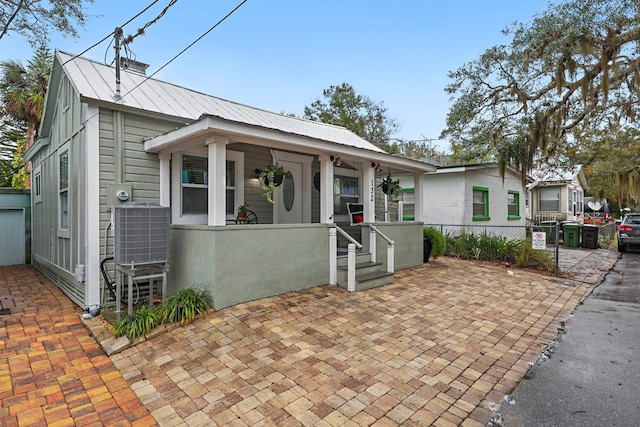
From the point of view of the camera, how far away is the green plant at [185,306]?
4.36 m

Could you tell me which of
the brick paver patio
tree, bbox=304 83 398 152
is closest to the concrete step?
the brick paver patio

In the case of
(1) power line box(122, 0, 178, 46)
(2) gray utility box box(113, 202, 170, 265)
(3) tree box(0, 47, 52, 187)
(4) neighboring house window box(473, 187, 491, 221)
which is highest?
(3) tree box(0, 47, 52, 187)

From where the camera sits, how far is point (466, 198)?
12.1m

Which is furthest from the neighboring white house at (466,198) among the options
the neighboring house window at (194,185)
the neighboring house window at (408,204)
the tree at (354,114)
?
the tree at (354,114)

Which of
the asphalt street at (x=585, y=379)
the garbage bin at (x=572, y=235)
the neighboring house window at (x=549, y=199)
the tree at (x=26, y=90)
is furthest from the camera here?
the neighboring house window at (x=549, y=199)

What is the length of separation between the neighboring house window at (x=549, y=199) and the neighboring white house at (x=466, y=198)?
24.2 feet

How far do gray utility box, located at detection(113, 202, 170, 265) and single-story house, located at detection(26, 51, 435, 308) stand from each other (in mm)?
447

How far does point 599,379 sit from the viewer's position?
3.30 m

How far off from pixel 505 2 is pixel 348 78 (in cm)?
1696

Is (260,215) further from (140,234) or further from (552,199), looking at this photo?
(552,199)

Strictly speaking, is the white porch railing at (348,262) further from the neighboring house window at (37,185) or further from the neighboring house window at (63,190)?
the neighboring house window at (37,185)

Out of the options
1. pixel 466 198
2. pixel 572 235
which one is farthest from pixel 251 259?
pixel 572 235

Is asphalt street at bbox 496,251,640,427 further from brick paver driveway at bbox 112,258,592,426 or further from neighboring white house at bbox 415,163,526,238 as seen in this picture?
neighboring white house at bbox 415,163,526,238

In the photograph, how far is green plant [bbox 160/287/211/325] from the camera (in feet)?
14.3
